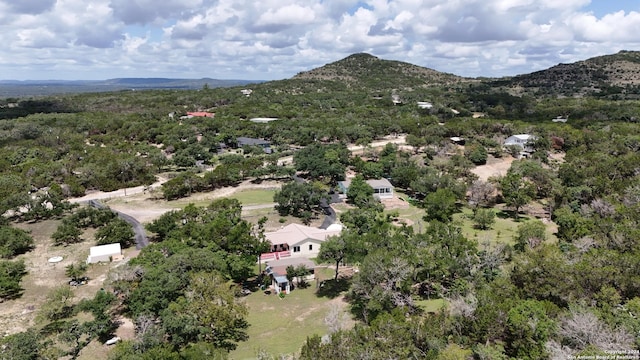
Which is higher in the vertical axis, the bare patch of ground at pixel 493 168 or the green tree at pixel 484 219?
the bare patch of ground at pixel 493 168

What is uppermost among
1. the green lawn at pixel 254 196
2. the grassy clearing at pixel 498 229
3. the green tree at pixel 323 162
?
the green tree at pixel 323 162

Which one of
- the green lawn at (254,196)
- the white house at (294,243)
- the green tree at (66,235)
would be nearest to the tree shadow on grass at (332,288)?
the white house at (294,243)

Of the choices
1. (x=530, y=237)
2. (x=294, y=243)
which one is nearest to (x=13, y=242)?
(x=294, y=243)

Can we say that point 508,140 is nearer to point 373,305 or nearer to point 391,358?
point 373,305

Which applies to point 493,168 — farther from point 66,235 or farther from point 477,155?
point 66,235

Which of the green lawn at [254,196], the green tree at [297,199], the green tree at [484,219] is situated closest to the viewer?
the green tree at [484,219]

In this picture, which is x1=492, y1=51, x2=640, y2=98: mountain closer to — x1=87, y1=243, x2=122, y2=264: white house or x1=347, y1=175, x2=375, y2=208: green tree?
x1=347, y1=175, x2=375, y2=208: green tree

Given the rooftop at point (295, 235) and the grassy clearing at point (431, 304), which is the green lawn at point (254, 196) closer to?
the rooftop at point (295, 235)
